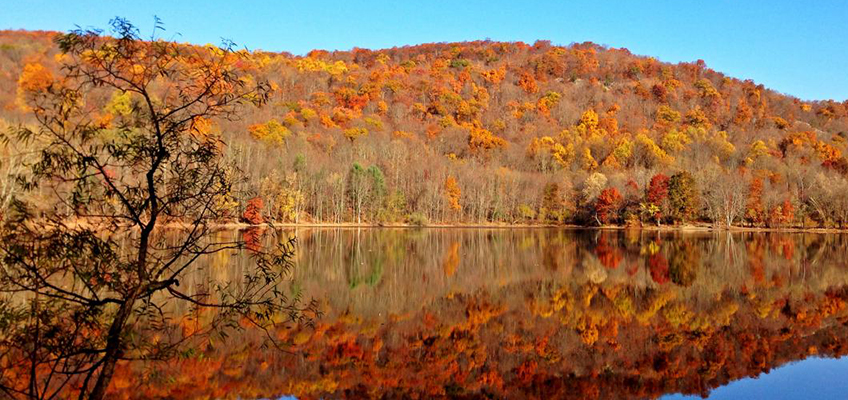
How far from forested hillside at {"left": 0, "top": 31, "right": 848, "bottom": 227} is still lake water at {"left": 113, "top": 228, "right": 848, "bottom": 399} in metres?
16.7

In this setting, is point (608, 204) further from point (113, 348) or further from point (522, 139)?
point (113, 348)

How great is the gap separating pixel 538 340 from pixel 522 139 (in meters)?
103

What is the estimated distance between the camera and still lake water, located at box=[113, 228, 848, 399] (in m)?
11.3

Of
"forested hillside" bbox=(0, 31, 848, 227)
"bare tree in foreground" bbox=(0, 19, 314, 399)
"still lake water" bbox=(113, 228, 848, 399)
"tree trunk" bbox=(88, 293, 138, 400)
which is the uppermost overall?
"forested hillside" bbox=(0, 31, 848, 227)

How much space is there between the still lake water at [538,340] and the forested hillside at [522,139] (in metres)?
16.7

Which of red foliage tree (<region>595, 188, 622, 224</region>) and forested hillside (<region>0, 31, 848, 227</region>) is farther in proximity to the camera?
red foliage tree (<region>595, 188, 622, 224</region>)

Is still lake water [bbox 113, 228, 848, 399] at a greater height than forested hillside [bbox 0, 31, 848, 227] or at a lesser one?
lesser

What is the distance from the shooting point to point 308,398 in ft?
35.3

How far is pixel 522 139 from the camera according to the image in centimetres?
11475

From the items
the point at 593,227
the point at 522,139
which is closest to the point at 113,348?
the point at 593,227

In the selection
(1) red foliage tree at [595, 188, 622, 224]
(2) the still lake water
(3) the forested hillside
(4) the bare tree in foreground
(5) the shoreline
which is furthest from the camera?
(1) red foliage tree at [595, 188, 622, 224]

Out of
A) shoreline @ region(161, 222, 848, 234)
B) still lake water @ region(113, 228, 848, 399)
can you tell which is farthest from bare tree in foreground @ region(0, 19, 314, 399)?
shoreline @ region(161, 222, 848, 234)

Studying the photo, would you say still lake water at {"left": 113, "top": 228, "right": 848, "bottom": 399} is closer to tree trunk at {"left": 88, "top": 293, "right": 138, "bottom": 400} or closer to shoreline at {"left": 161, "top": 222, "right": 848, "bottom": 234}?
tree trunk at {"left": 88, "top": 293, "right": 138, "bottom": 400}

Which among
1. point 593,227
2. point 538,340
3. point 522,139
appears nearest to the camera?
point 538,340
